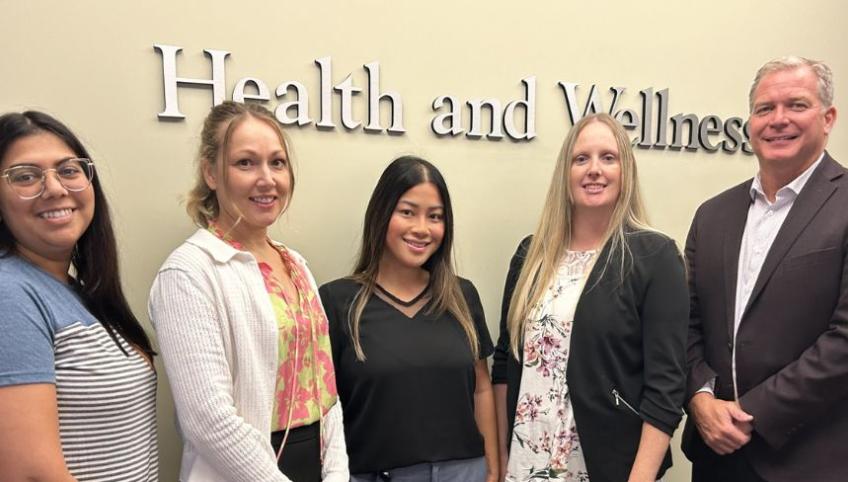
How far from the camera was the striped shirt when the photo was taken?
98 cm

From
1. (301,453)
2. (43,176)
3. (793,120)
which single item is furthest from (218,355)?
(793,120)

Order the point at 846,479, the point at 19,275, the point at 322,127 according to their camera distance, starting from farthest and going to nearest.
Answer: the point at 322,127
the point at 846,479
the point at 19,275

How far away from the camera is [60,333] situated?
1.06 metres

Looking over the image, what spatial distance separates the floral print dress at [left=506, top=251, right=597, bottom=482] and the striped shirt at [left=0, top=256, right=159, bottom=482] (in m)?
1.07

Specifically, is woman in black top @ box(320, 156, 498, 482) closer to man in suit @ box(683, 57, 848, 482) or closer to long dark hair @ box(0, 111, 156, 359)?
long dark hair @ box(0, 111, 156, 359)

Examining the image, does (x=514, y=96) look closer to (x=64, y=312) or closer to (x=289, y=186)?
(x=289, y=186)

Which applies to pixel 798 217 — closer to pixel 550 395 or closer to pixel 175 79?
pixel 550 395

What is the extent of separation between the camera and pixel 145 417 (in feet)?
4.00

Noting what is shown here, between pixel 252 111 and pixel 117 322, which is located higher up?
pixel 252 111

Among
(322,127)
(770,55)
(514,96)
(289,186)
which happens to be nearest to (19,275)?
(289,186)

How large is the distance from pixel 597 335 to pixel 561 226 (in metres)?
0.39

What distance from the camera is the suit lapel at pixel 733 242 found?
1745 mm

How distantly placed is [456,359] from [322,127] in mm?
895

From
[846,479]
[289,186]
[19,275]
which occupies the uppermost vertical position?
[289,186]
